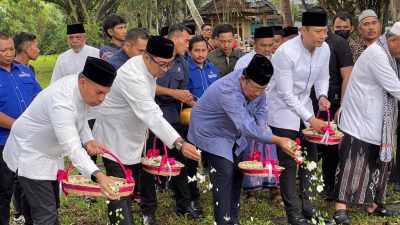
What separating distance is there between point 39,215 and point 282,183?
7.68ft

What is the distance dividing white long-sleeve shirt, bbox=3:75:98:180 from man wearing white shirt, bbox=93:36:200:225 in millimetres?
→ 557

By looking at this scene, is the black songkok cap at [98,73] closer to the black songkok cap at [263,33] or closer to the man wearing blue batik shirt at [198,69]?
the man wearing blue batik shirt at [198,69]

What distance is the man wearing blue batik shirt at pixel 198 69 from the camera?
6.00 m

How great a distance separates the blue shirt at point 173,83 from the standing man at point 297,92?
96 centimetres

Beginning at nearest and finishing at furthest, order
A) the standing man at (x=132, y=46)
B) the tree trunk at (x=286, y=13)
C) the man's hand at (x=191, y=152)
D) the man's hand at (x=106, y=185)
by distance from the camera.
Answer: the man's hand at (x=106, y=185)
the man's hand at (x=191, y=152)
the standing man at (x=132, y=46)
the tree trunk at (x=286, y=13)

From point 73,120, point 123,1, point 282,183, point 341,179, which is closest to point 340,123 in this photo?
point 341,179

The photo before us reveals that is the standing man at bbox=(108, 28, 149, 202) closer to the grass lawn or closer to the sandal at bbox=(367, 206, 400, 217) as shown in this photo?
the grass lawn

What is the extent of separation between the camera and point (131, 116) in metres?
4.51

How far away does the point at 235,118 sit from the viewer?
4.27 metres

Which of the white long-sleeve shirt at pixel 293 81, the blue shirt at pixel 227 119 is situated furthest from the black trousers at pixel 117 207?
the white long-sleeve shirt at pixel 293 81

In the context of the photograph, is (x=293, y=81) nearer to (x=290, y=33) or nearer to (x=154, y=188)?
(x=154, y=188)

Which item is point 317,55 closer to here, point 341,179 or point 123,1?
point 341,179

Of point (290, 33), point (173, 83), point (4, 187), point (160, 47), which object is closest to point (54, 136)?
point (160, 47)

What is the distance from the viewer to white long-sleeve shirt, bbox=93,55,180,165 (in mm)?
4270
